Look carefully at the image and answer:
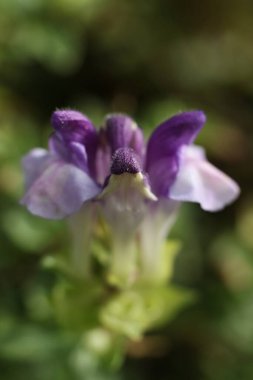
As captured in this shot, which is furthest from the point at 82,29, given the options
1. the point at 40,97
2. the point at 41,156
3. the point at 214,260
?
the point at 41,156

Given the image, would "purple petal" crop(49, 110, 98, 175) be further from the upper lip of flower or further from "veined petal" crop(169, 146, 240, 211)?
"veined petal" crop(169, 146, 240, 211)

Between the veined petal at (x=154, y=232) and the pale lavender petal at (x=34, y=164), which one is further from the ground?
the pale lavender petal at (x=34, y=164)

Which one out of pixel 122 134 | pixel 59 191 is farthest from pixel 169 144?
pixel 59 191

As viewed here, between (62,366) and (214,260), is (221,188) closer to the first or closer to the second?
(62,366)

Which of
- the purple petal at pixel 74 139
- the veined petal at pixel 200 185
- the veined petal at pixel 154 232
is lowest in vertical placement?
the veined petal at pixel 154 232

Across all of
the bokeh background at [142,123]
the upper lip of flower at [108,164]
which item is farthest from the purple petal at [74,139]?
the bokeh background at [142,123]

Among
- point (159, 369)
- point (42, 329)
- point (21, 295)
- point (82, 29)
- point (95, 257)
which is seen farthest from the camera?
point (82, 29)

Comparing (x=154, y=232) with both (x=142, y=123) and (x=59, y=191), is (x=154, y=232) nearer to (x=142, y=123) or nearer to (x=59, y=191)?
(x=59, y=191)

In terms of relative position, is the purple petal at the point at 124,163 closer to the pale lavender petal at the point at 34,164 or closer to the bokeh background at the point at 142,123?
the pale lavender petal at the point at 34,164
